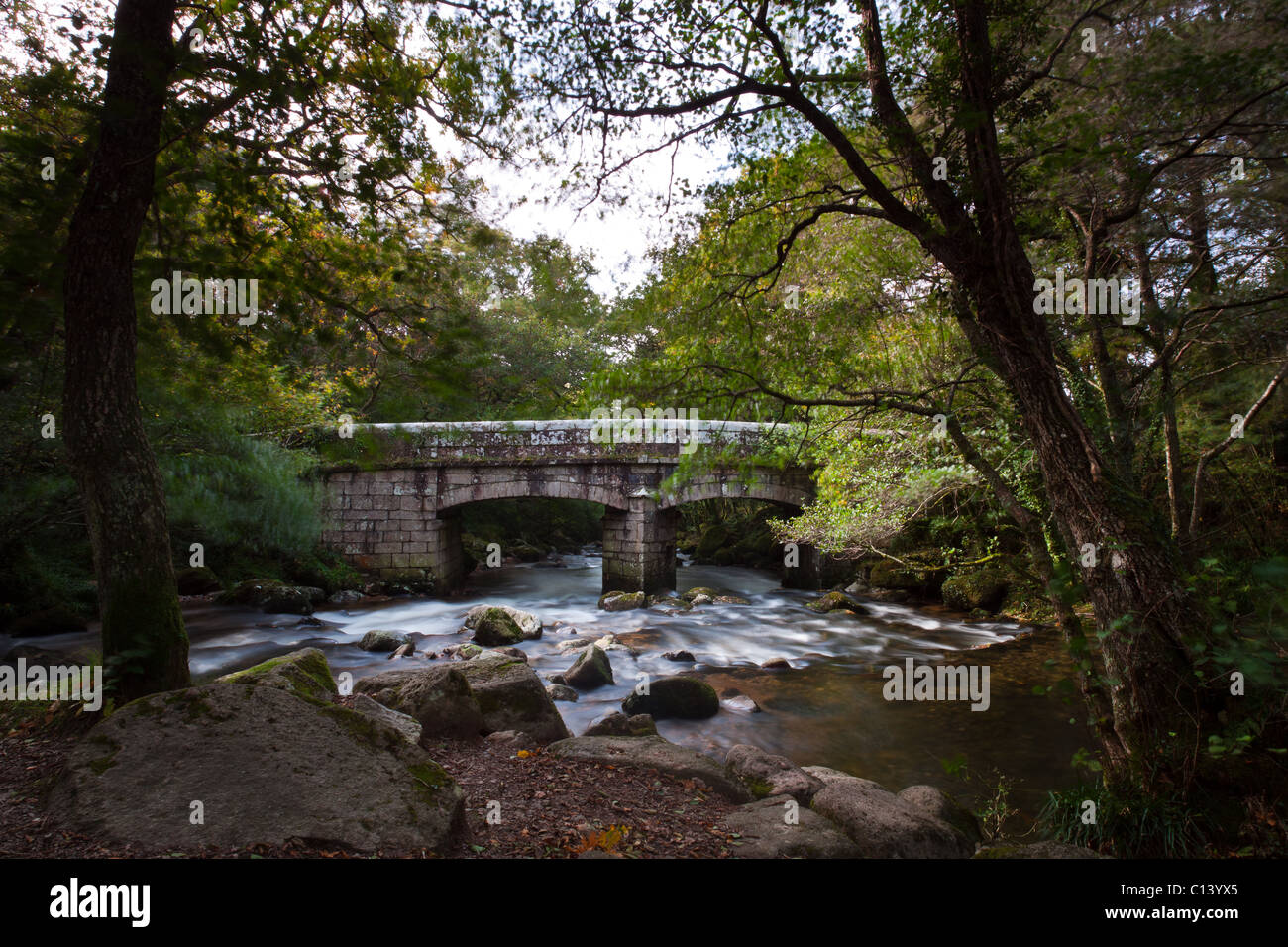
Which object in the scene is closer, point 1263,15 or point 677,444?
point 1263,15

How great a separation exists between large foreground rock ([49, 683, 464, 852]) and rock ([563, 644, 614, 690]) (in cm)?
437

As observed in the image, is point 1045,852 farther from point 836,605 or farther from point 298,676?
point 836,605

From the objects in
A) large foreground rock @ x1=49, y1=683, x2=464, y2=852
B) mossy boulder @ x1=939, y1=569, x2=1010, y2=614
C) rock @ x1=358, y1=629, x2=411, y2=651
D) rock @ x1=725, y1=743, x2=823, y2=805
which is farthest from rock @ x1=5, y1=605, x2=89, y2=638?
mossy boulder @ x1=939, y1=569, x2=1010, y2=614

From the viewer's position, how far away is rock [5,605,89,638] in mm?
8094

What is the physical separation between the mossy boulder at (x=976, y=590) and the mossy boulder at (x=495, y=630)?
7629mm

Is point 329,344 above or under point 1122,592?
above

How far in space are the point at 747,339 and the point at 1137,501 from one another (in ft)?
7.88

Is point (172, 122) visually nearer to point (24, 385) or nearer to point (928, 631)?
point (24, 385)

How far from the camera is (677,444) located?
12.6 metres

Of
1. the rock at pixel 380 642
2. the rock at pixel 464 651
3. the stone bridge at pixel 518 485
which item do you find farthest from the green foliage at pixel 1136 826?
the stone bridge at pixel 518 485

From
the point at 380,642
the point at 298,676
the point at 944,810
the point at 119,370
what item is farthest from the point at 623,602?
the point at 119,370

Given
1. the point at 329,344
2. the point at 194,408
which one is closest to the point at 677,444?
the point at 194,408

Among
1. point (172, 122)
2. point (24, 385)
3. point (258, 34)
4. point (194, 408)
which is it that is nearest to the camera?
point (258, 34)

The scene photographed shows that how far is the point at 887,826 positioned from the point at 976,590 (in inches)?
341
